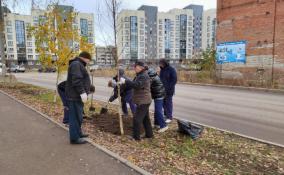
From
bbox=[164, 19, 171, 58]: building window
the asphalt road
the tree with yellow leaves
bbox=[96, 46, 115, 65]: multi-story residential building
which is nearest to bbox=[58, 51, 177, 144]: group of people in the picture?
bbox=[96, 46, 115, 65]: multi-story residential building

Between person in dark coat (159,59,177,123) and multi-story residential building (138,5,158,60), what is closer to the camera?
person in dark coat (159,59,177,123)

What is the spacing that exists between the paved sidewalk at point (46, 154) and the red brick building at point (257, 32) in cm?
1606

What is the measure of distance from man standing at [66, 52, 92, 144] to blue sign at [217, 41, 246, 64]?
19.2 m

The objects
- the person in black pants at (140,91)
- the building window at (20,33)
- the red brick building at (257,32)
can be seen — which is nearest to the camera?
the person in black pants at (140,91)

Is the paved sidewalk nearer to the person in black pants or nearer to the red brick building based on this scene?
the person in black pants

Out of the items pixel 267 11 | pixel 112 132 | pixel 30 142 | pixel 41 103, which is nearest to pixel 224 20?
pixel 267 11

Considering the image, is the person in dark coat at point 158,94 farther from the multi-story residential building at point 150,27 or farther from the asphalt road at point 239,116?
the multi-story residential building at point 150,27

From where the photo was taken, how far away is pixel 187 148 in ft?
16.6

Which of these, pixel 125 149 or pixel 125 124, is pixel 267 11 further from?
pixel 125 149

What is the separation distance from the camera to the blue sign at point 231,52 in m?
21.4

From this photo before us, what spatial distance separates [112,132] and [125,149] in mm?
1260

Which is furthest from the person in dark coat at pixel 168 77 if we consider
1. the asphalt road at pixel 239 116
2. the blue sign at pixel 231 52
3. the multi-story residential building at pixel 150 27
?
the multi-story residential building at pixel 150 27

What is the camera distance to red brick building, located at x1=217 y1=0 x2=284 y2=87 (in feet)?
62.3

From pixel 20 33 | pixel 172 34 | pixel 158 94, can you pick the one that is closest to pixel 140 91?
pixel 158 94
